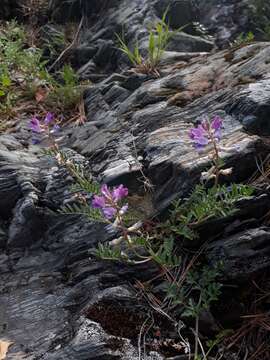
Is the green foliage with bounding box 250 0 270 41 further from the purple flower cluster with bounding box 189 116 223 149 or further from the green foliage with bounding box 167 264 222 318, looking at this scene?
the green foliage with bounding box 167 264 222 318

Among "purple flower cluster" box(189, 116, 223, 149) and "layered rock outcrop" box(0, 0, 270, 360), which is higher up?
"purple flower cluster" box(189, 116, 223, 149)

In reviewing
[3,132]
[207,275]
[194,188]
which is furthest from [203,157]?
Answer: [3,132]

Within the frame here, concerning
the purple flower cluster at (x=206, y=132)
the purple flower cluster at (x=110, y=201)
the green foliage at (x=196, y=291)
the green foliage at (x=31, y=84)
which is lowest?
the green foliage at (x=196, y=291)

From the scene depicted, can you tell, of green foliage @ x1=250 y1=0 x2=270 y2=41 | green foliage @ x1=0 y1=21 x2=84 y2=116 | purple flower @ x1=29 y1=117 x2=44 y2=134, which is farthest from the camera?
green foliage @ x1=250 y1=0 x2=270 y2=41

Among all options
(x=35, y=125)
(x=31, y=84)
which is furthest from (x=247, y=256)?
(x=31, y=84)

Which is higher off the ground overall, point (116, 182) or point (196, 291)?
point (116, 182)

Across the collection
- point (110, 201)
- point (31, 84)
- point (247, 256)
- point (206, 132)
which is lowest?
point (247, 256)

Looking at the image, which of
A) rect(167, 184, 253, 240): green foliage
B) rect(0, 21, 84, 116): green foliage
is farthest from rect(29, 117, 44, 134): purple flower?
rect(0, 21, 84, 116): green foliage

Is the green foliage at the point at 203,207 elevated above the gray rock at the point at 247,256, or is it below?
above

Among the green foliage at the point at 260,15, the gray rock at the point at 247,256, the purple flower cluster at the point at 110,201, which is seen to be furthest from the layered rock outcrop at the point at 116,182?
the green foliage at the point at 260,15

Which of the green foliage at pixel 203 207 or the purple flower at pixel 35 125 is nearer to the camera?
the green foliage at pixel 203 207

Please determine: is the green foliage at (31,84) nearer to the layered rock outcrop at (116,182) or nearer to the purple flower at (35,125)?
the layered rock outcrop at (116,182)

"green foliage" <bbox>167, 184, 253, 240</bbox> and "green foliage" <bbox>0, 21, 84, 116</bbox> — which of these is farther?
"green foliage" <bbox>0, 21, 84, 116</bbox>

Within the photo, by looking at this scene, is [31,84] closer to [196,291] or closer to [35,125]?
[35,125]
